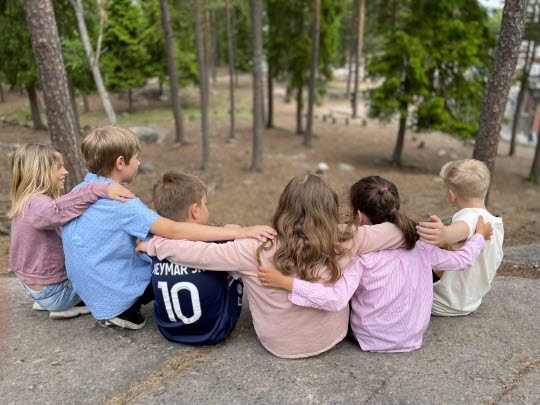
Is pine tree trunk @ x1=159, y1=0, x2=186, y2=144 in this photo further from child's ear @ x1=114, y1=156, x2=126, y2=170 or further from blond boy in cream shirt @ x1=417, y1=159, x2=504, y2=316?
blond boy in cream shirt @ x1=417, y1=159, x2=504, y2=316

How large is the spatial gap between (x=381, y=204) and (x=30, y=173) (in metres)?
2.62

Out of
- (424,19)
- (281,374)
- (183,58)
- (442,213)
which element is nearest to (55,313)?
(281,374)

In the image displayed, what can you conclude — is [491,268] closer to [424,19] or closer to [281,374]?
[281,374]

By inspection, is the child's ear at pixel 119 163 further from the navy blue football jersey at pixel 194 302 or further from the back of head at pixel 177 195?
the navy blue football jersey at pixel 194 302

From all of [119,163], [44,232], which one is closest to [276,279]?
[119,163]

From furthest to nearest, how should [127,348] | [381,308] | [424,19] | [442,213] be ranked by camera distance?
[424,19], [442,213], [127,348], [381,308]

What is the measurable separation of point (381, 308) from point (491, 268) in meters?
1.14

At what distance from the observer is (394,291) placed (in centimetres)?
296

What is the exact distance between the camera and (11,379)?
290 cm

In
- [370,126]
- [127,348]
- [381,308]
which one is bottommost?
[370,126]

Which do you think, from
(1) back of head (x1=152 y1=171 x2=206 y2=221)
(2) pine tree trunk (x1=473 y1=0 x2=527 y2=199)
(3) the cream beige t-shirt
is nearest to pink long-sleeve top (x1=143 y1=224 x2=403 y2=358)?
(1) back of head (x1=152 y1=171 x2=206 y2=221)

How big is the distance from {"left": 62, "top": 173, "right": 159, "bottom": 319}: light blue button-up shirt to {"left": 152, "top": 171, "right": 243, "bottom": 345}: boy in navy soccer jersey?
0.60ft

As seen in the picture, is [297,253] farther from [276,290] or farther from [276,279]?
[276,290]

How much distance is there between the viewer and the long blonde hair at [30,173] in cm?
326
